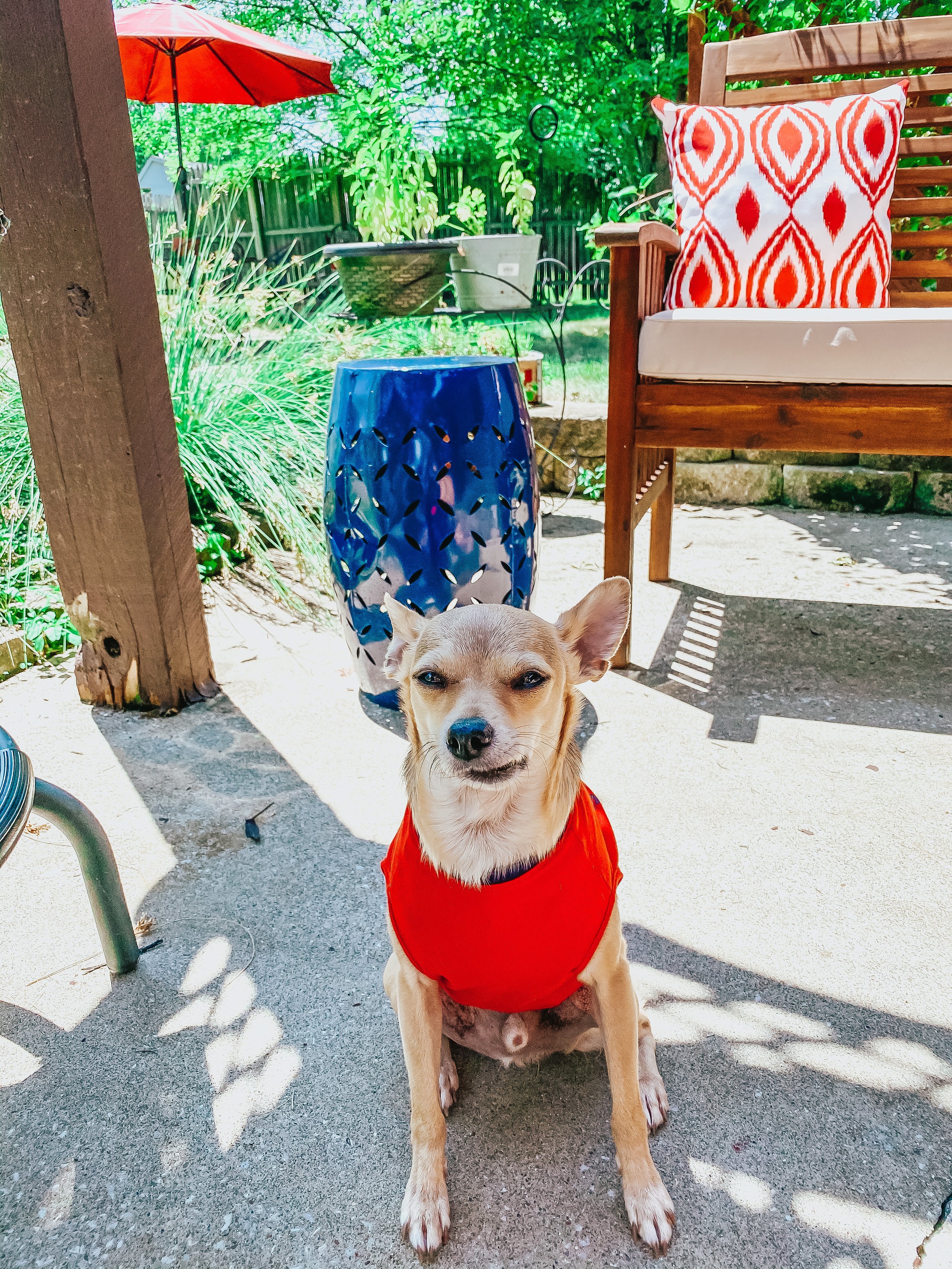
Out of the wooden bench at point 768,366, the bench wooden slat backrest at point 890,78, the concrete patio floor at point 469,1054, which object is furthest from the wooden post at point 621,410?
the bench wooden slat backrest at point 890,78

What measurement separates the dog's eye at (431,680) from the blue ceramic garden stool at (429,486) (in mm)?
1097

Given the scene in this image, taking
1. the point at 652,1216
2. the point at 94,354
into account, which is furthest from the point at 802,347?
the point at 652,1216

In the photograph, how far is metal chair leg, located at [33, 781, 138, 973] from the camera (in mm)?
1467

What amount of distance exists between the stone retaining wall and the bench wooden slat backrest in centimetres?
111

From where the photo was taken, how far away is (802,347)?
2490mm

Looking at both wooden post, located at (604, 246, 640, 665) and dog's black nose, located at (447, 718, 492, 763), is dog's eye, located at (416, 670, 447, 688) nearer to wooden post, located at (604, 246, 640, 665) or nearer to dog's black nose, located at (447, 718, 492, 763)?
dog's black nose, located at (447, 718, 492, 763)

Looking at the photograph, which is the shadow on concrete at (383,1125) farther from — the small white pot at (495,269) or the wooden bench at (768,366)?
the small white pot at (495,269)

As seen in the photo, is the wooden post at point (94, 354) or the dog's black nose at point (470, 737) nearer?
the dog's black nose at point (470, 737)

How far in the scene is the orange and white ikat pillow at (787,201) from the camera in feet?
10.0

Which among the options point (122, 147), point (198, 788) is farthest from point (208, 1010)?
point (122, 147)

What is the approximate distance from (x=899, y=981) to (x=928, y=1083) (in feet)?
0.77

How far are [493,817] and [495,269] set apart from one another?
548 cm

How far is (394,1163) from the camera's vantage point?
1326 millimetres

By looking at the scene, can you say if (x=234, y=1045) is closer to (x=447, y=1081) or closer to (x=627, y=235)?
(x=447, y=1081)
